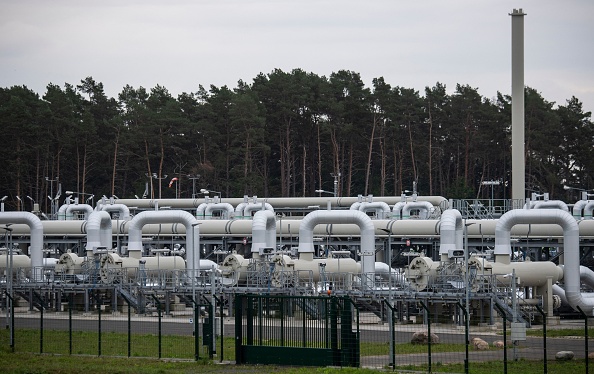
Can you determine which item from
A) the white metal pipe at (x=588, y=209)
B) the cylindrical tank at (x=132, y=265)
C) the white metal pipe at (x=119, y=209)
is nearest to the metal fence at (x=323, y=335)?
the cylindrical tank at (x=132, y=265)

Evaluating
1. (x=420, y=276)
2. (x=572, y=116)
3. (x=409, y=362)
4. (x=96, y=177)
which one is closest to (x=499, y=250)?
(x=420, y=276)

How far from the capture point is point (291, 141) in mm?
134750

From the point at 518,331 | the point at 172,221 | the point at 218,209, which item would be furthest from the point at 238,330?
the point at 218,209

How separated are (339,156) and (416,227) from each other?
57.9m

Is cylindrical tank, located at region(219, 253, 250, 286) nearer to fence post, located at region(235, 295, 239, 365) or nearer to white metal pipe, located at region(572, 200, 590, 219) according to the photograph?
white metal pipe, located at region(572, 200, 590, 219)

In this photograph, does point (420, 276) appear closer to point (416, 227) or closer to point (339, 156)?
point (416, 227)

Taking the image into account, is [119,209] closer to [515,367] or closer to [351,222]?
[351,222]

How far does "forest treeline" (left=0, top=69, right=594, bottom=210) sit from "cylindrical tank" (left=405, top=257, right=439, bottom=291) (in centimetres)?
6544

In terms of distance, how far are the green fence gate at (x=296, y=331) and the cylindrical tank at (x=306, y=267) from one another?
1089 inches

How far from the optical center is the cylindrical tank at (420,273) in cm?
5984

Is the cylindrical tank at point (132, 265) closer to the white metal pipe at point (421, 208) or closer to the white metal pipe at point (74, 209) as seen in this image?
the white metal pipe at point (421, 208)

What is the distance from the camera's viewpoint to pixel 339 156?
134 m

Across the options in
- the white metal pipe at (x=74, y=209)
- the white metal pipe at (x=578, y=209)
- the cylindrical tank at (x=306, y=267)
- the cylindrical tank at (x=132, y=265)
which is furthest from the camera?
the white metal pipe at (x=74, y=209)

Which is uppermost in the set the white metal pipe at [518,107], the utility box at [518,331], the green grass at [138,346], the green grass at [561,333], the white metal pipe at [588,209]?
the white metal pipe at [518,107]
